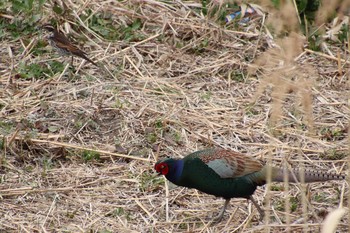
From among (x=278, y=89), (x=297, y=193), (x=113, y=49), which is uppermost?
(x=278, y=89)

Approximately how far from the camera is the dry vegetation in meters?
5.38

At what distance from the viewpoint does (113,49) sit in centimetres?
759

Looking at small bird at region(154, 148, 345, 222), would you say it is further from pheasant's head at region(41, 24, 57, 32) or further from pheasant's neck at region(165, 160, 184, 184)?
pheasant's head at region(41, 24, 57, 32)

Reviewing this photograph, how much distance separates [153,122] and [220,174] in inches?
52.7

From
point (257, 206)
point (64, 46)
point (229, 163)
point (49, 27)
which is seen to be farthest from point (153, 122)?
point (49, 27)

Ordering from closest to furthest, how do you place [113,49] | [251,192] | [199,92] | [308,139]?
[251,192]
[308,139]
[199,92]
[113,49]

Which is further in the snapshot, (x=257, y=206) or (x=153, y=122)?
(x=153, y=122)

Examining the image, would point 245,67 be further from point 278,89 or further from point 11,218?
point 278,89

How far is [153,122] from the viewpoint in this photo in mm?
6418

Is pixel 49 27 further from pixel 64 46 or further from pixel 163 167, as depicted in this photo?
pixel 163 167

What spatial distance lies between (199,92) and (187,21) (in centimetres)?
115

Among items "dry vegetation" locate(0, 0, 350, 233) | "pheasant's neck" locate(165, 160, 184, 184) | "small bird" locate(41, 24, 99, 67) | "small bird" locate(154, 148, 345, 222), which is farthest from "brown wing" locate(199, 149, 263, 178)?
"small bird" locate(41, 24, 99, 67)

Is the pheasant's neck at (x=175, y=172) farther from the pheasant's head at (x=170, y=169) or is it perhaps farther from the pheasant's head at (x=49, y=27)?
the pheasant's head at (x=49, y=27)

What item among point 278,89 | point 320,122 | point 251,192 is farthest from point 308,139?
point 278,89
